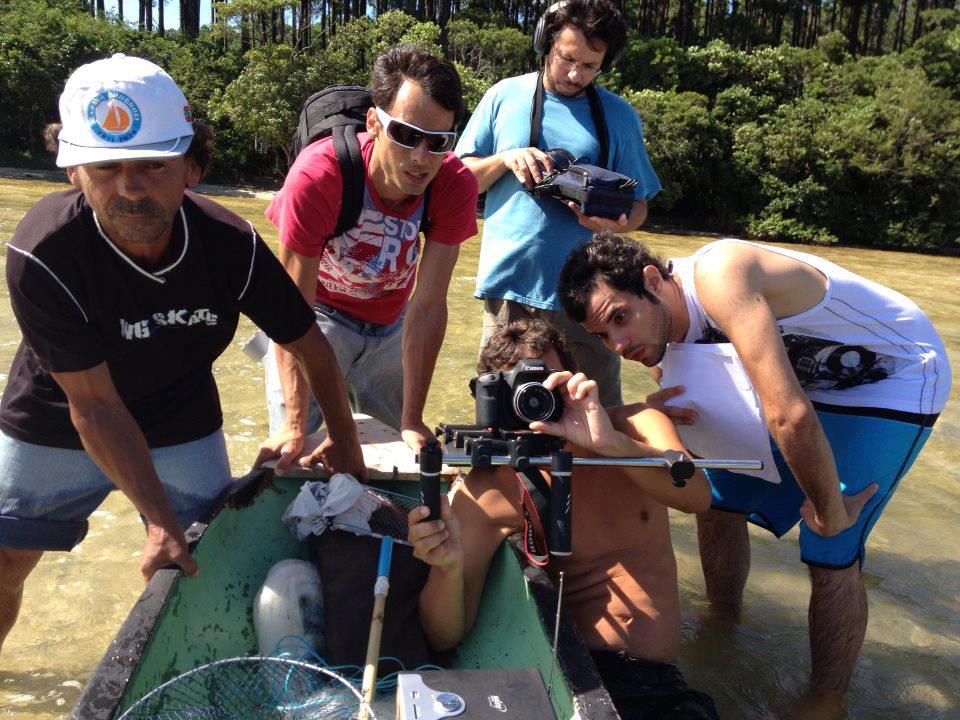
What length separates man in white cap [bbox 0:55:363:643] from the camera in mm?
2021

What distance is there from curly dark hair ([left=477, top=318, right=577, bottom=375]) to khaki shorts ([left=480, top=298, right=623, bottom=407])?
3.22ft

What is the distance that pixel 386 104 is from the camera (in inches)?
106

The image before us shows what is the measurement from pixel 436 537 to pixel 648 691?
0.65 m

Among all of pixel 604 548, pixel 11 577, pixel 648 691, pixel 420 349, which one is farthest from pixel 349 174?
pixel 648 691

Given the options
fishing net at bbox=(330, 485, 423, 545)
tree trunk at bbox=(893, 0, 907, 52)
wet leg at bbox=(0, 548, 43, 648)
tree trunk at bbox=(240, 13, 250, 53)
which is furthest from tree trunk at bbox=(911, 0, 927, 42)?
wet leg at bbox=(0, 548, 43, 648)

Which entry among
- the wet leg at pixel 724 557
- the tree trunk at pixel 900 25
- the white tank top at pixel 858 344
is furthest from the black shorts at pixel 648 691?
the tree trunk at pixel 900 25

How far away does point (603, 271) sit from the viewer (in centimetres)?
231

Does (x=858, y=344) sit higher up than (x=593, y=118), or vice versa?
(x=593, y=118)

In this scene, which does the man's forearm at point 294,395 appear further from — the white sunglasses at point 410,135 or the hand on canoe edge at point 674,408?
the hand on canoe edge at point 674,408

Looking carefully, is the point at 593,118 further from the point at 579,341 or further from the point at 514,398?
the point at 514,398

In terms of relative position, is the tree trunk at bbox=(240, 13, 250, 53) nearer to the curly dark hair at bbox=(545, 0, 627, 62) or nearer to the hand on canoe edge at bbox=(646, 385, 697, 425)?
the curly dark hair at bbox=(545, 0, 627, 62)

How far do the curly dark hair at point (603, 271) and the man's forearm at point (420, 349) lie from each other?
0.73 m

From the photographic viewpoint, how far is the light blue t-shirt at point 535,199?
3.41 metres

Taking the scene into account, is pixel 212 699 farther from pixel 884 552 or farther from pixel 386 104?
pixel 884 552
